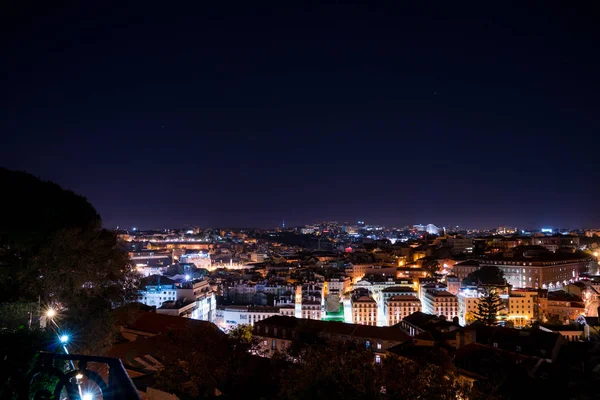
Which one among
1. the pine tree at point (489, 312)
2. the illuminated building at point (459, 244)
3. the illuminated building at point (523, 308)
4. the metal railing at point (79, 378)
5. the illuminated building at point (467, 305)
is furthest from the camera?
the illuminated building at point (459, 244)

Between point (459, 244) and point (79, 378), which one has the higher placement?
point (79, 378)

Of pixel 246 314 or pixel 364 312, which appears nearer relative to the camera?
pixel 246 314

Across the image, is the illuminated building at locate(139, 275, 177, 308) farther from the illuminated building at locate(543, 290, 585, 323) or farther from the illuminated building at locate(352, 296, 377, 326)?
the illuminated building at locate(543, 290, 585, 323)

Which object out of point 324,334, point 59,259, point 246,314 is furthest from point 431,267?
point 59,259

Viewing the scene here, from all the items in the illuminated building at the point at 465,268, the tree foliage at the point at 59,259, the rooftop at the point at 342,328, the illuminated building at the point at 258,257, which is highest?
the tree foliage at the point at 59,259

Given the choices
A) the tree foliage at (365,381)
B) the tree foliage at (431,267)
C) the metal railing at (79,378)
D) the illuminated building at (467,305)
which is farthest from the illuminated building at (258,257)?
the metal railing at (79,378)

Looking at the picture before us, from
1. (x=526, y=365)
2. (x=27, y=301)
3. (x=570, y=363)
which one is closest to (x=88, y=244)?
(x=27, y=301)

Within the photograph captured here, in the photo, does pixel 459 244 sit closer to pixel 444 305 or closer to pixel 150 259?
pixel 444 305

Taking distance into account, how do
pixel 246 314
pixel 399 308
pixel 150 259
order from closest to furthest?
pixel 246 314, pixel 399 308, pixel 150 259

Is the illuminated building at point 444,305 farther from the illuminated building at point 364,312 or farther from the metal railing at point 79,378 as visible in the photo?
the metal railing at point 79,378

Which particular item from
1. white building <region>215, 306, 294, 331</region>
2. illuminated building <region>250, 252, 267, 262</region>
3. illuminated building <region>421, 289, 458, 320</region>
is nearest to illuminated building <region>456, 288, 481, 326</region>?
illuminated building <region>421, 289, 458, 320</region>

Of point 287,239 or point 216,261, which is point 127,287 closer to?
point 216,261
